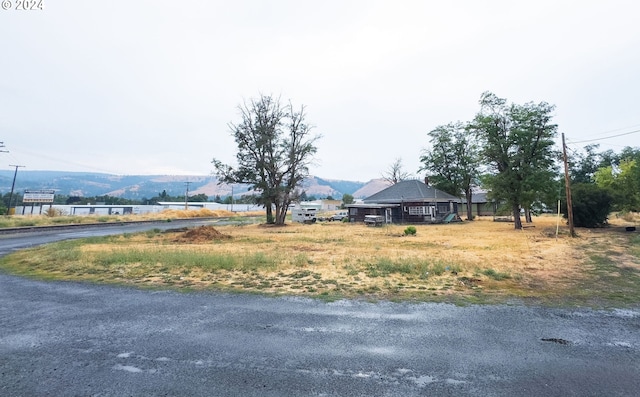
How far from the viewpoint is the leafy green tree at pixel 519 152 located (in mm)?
27719

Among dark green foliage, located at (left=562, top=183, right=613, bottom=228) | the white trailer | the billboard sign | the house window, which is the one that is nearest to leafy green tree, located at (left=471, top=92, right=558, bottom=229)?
dark green foliage, located at (left=562, top=183, right=613, bottom=228)

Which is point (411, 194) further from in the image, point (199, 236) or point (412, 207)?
point (199, 236)

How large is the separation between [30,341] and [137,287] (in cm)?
364

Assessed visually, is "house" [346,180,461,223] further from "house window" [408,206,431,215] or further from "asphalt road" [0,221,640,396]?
"asphalt road" [0,221,640,396]

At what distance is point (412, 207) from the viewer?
1635 inches

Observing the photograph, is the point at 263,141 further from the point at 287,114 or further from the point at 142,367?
the point at 142,367

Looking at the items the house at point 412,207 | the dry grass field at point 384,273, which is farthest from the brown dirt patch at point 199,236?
the house at point 412,207

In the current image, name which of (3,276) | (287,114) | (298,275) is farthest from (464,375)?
(287,114)

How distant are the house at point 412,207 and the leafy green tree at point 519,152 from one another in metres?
12.3

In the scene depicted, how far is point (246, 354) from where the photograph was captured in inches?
183

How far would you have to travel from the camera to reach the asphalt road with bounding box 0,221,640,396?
149 inches

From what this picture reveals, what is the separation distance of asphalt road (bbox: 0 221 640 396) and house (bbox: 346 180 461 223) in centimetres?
3505

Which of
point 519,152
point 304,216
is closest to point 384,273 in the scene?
point 519,152

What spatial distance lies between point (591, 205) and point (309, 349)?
31.8 m
